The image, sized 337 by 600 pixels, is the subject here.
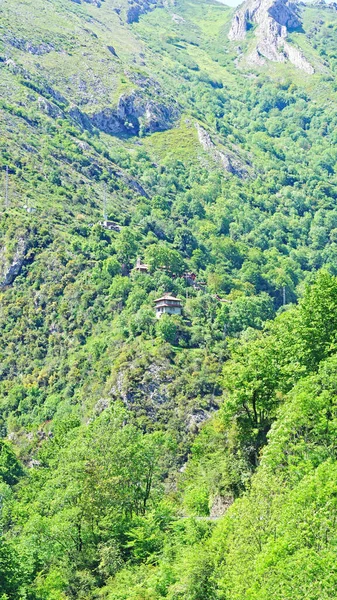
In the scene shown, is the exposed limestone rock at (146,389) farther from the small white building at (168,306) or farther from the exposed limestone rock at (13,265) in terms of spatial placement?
the exposed limestone rock at (13,265)

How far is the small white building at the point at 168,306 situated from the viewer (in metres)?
113

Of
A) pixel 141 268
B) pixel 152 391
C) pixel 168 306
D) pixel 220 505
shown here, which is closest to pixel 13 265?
pixel 141 268

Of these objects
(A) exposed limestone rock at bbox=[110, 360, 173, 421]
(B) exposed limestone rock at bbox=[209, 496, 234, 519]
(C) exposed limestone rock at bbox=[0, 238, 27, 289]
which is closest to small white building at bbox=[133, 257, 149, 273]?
(C) exposed limestone rock at bbox=[0, 238, 27, 289]

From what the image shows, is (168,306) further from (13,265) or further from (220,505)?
(220,505)

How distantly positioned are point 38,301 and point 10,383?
19711mm

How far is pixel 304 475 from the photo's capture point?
2942 cm

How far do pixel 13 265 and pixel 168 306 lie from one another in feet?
145

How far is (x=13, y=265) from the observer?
141875 millimetres

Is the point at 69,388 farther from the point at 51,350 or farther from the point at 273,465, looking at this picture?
the point at 273,465

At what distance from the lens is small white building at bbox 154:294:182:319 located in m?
113

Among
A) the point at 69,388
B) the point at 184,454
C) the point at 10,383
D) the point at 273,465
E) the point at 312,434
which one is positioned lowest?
the point at 10,383

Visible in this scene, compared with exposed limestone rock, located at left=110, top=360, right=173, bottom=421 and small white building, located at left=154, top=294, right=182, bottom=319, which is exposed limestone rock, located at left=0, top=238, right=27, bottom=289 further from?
exposed limestone rock, located at left=110, top=360, right=173, bottom=421

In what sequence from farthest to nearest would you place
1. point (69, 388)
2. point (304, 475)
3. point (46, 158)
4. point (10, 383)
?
point (46, 158), point (10, 383), point (69, 388), point (304, 475)

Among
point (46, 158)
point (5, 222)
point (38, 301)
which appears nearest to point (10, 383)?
point (38, 301)
